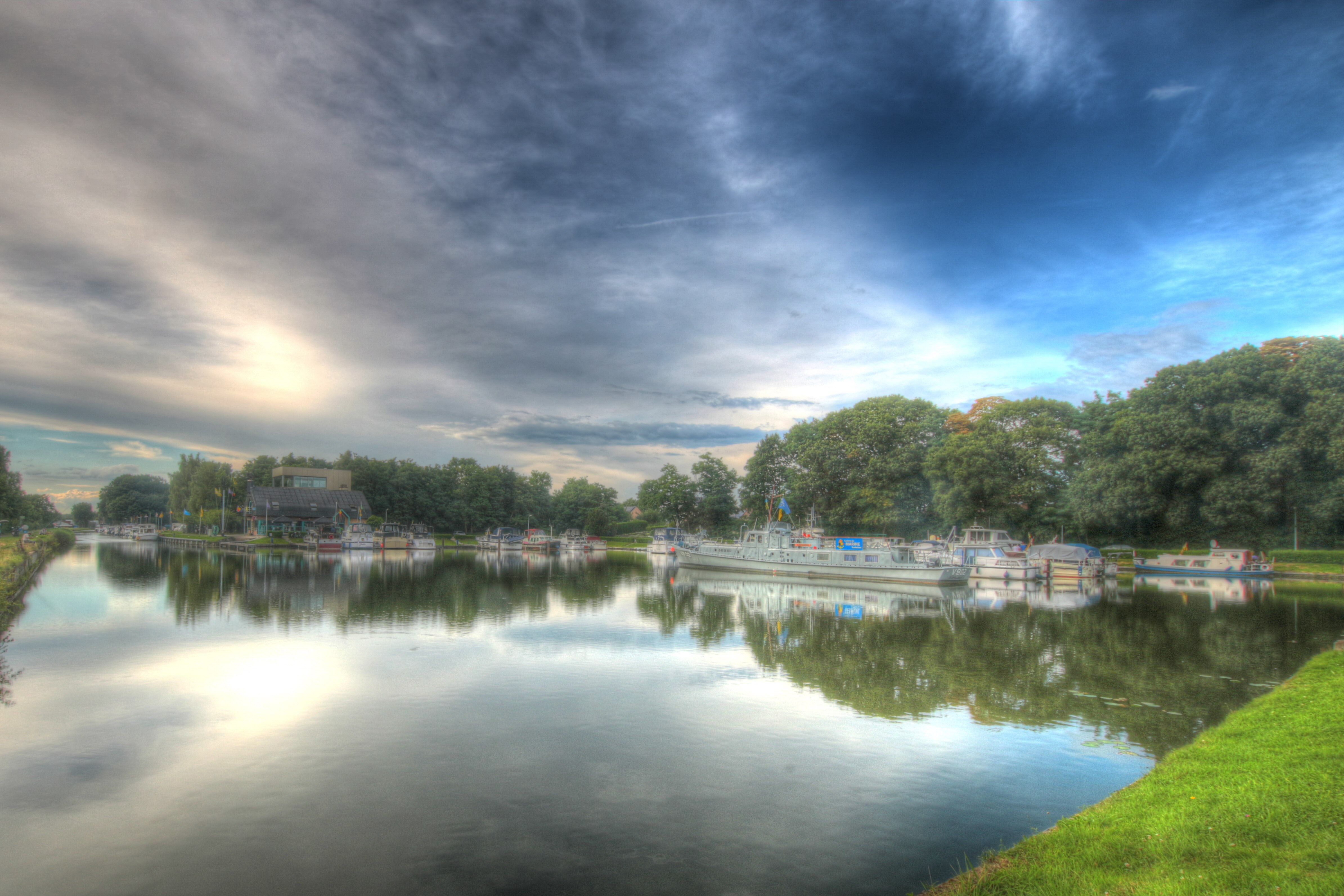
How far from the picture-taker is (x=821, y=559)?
1861 inches

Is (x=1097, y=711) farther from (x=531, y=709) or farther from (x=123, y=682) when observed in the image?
(x=123, y=682)

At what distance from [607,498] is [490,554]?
161 feet

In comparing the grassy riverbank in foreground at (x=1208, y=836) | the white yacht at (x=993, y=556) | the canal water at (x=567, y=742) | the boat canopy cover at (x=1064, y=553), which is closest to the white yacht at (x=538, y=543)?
the white yacht at (x=993, y=556)

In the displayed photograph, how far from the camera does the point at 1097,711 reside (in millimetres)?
12586

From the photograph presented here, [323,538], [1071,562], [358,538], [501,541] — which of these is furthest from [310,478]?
[1071,562]

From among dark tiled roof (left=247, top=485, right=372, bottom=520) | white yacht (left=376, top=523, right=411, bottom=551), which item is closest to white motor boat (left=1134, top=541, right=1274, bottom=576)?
white yacht (left=376, top=523, right=411, bottom=551)

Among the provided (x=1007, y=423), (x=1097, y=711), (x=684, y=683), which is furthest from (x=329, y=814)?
(x=1007, y=423)

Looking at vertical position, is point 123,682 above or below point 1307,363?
below

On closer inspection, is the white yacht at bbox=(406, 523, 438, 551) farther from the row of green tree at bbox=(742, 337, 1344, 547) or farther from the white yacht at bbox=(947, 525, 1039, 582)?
the white yacht at bbox=(947, 525, 1039, 582)

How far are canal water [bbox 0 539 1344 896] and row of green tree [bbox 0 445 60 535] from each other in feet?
139

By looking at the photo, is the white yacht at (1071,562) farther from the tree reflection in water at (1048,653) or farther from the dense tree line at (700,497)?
the dense tree line at (700,497)

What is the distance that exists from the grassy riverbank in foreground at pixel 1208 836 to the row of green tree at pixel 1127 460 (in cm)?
4465

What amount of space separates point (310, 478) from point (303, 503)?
87.9 feet

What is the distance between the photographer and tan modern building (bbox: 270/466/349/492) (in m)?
103
